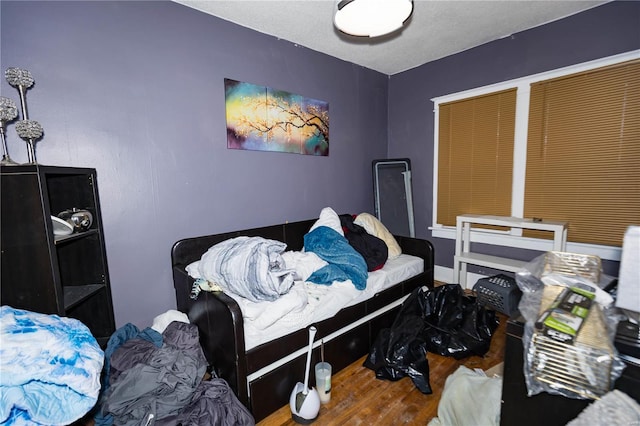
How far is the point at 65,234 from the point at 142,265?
57cm

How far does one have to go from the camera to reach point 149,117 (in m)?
1.85

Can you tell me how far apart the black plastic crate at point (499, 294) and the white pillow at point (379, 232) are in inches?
29.8

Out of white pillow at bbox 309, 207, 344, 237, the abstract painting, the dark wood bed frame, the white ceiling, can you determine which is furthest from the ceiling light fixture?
the dark wood bed frame

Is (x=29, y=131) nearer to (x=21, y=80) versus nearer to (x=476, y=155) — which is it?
(x=21, y=80)

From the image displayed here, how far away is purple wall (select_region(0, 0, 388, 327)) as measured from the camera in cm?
154

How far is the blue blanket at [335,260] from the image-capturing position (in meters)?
1.85

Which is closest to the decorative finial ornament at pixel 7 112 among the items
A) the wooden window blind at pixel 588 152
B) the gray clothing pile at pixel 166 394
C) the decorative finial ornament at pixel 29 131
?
the decorative finial ornament at pixel 29 131

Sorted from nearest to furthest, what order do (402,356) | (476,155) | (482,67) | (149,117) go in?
(402,356) < (149,117) < (482,67) < (476,155)

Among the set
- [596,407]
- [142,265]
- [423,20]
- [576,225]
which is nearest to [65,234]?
[142,265]

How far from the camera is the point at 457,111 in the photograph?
2961 millimetres

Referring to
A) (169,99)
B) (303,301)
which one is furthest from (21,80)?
(303,301)

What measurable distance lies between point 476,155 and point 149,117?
9.68 ft

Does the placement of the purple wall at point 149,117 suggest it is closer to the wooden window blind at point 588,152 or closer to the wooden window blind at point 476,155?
the wooden window blind at point 476,155

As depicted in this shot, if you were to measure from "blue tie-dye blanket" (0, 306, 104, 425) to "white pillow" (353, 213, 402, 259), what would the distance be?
208cm
